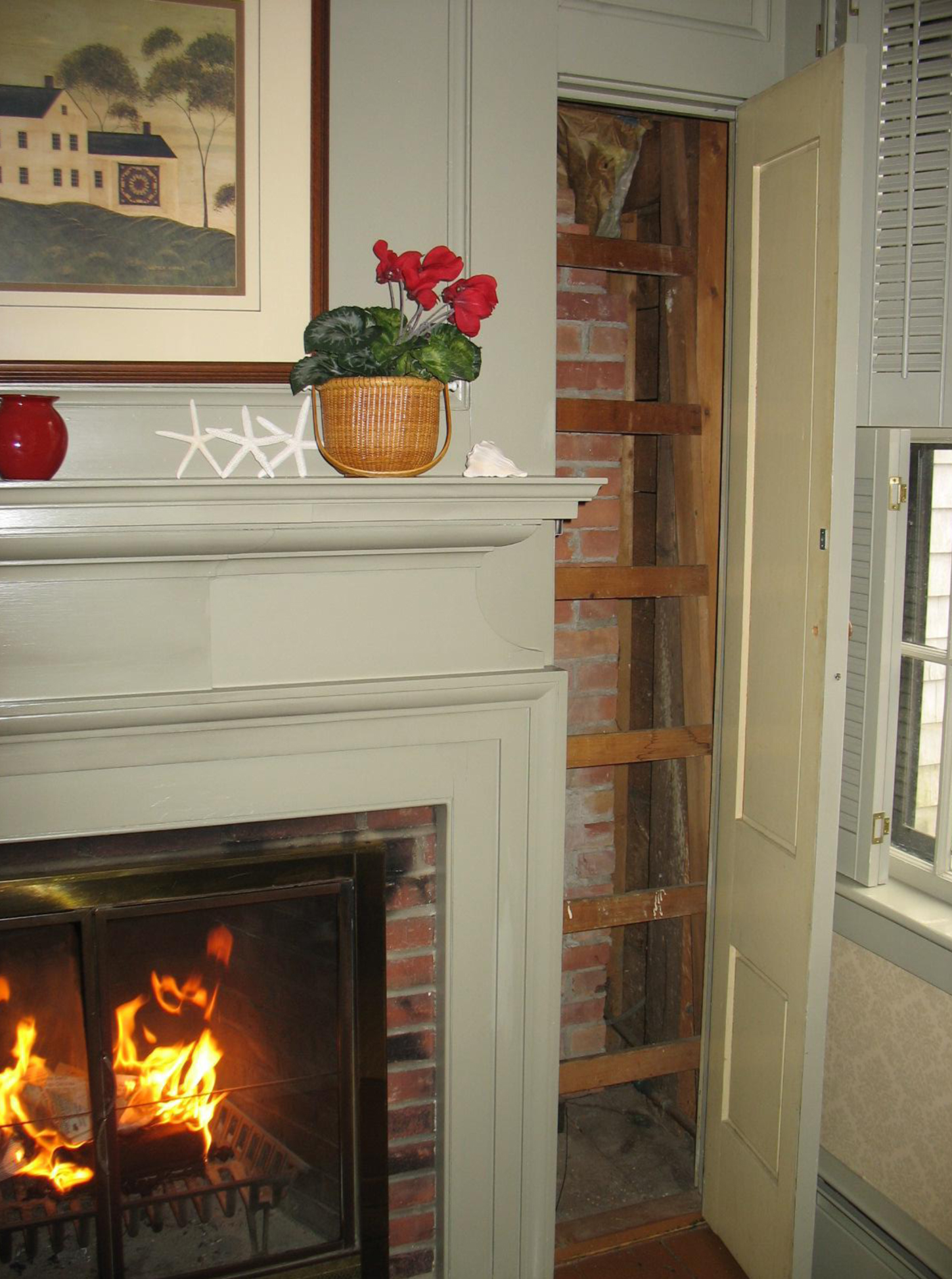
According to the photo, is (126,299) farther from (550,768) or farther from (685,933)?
(685,933)

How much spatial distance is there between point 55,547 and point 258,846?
0.60m

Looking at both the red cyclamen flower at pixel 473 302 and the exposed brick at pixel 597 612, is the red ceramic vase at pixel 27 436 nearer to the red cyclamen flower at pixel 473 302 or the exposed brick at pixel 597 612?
the red cyclamen flower at pixel 473 302

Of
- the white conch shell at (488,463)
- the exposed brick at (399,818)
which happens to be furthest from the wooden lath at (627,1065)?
the white conch shell at (488,463)

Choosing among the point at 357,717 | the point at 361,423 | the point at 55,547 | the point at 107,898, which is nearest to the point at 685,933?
the point at 357,717

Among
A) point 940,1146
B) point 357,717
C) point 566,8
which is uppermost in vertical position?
point 566,8

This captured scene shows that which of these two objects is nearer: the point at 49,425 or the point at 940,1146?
the point at 49,425

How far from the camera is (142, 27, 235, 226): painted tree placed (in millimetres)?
1614

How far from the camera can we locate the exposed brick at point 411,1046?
6.29ft

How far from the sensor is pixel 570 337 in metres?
2.61

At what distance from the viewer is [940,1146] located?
194 cm

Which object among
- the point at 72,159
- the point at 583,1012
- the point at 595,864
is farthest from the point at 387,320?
the point at 583,1012

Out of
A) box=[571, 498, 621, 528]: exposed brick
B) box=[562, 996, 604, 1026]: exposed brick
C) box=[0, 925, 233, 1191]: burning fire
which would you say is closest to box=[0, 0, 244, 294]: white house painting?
box=[0, 925, 233, 1191]: burning fire

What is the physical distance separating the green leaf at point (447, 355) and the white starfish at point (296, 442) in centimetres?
26

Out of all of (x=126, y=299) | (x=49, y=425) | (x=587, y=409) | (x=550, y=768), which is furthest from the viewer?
(x=587, y=409)
